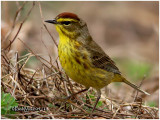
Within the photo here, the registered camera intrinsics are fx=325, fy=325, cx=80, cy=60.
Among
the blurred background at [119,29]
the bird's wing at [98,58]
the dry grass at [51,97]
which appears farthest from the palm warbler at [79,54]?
the blurred background at [119,29]

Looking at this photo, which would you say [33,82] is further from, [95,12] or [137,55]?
[95,12]

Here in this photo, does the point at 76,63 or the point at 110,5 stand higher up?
the point at 110,5

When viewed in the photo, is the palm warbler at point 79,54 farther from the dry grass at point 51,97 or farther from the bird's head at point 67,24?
the dry grass at point 51,97

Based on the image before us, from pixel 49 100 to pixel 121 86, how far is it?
3.32m

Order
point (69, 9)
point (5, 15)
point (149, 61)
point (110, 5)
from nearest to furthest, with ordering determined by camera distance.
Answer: point (5, 15) → point (149, 61) → point (69, 9) → point (110, 5)

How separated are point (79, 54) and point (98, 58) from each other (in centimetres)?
56

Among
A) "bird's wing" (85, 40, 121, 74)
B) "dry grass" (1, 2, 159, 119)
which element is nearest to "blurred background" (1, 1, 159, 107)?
"bird's wing" (85, 40, 121, 74)

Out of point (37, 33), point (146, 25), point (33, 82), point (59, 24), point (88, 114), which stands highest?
point (146, 25)

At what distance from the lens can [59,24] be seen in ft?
17.5

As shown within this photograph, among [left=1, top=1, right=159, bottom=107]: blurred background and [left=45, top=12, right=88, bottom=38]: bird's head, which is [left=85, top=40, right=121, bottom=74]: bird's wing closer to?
[left=45, top=12, right=88, bottom=38]: bird's head

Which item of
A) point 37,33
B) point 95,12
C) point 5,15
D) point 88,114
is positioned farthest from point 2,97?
point 95,12

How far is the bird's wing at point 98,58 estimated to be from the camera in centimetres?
543

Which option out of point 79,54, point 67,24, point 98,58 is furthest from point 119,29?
point 79,54

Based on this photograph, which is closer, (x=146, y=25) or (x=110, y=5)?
(x=146, y=25)
